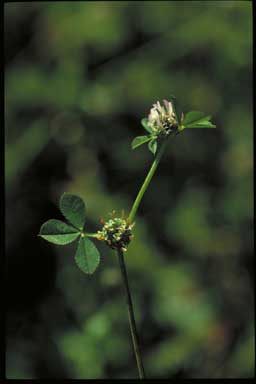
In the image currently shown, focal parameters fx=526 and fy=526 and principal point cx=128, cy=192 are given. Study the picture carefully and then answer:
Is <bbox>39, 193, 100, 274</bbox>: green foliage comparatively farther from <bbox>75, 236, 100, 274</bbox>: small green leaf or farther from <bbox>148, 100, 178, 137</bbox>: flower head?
<bbox>148, 100, 178, 137</bbox>: flower head

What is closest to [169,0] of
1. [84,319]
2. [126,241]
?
[84,319]

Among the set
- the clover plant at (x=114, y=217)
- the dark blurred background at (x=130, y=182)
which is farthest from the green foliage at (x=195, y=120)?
the dark blurred background at (x=130, y=182)

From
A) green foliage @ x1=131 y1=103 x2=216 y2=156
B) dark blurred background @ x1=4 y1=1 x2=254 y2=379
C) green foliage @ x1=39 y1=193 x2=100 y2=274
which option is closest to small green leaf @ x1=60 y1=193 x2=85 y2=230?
green foliage @ x1=39 y1=193 x2=100 y2=274

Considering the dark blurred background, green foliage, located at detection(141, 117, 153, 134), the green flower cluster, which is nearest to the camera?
the green flower cluster

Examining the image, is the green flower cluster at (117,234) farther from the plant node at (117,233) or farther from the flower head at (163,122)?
the flower head at (163,122)

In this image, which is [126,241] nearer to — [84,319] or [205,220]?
[84,319]

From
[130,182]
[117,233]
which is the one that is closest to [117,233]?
[117,233]
